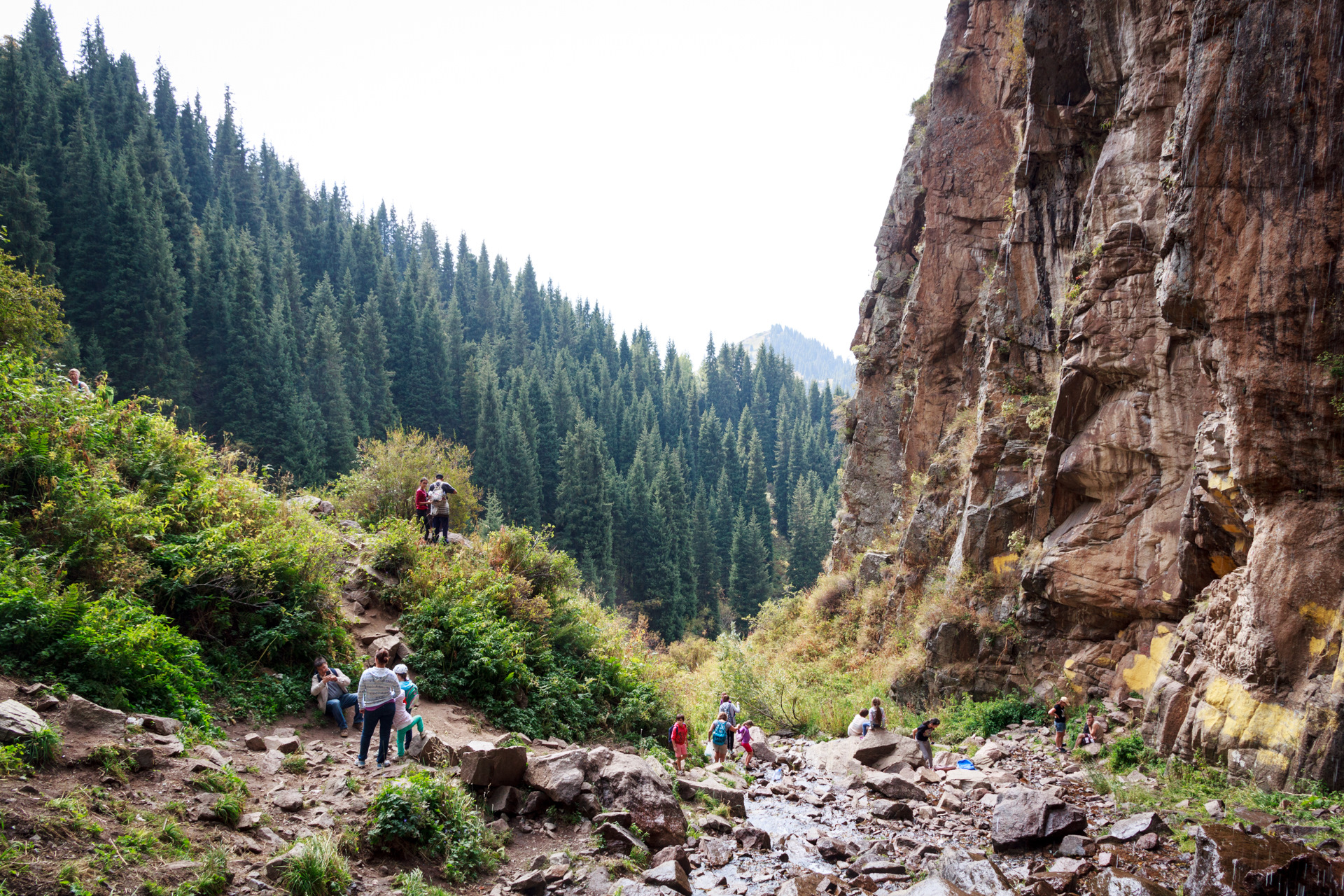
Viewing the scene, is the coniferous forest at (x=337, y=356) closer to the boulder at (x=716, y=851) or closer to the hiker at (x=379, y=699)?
the hiker at (x=379, y=699)

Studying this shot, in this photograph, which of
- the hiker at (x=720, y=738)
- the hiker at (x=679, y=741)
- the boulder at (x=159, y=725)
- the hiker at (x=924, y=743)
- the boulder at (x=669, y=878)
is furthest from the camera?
the hiker at (x=720, y=738)

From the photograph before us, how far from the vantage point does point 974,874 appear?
9.07 meters

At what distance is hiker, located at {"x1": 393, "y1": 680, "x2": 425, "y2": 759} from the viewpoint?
956cm

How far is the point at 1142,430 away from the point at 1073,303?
3.45 metres

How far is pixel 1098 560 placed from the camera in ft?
50.6

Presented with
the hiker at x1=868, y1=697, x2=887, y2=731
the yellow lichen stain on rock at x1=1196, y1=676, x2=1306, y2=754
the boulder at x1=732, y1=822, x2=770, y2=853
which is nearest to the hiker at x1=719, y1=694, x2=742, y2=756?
the hiker at x1=868, y1=697, x2=887, y2=731

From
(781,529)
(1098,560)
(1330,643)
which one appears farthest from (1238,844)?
(781,529)

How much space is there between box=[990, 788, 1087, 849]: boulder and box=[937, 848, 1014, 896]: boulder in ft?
2.20

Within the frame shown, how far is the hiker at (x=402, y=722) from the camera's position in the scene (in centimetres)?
956

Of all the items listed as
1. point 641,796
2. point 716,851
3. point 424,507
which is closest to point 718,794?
point 716,851

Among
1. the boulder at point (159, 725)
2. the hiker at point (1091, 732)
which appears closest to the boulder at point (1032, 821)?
the hiker at point (1091, 732)

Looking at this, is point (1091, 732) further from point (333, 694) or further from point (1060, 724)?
point (333, 694)

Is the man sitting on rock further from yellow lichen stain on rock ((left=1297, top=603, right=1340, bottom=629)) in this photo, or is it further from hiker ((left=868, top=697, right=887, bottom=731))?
yellow lichen stain on rock ((left=1297, top=603, right=1340, bottom=629))

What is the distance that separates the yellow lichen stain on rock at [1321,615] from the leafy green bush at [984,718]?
24.3ft
